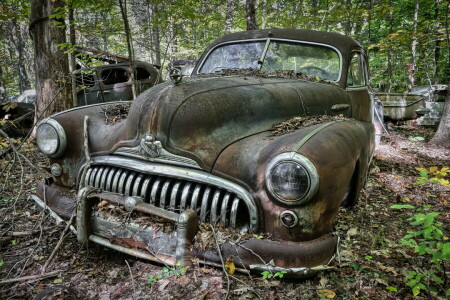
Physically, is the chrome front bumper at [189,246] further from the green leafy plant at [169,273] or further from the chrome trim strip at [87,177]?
the chrome trim strip at [87,177]

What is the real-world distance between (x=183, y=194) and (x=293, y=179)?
0.67 metres

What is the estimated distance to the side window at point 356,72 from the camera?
11.4 feet

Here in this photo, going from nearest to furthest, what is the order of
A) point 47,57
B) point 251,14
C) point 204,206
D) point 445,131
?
point 204,206, point 47,57, point 445,131, point 251,14

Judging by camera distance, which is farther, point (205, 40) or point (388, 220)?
point (205, 40)

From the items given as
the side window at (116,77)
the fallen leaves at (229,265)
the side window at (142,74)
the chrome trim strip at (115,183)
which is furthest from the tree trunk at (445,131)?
the side window at (116,77)

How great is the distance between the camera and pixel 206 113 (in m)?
2.07

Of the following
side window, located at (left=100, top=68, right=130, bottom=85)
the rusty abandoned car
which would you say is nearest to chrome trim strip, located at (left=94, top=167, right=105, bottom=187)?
the rusty abandoned car

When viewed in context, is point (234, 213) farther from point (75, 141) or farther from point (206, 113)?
point (75, 141)

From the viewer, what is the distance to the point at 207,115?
2066 millimetres

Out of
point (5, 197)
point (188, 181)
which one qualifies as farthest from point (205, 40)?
point (188, 181)

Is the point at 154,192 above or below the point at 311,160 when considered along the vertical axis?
below

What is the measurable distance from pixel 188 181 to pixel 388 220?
79.9 inches

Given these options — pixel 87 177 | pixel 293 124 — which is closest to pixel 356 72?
pixel 293 124

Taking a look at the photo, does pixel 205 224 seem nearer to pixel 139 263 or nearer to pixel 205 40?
pixel 139 263
